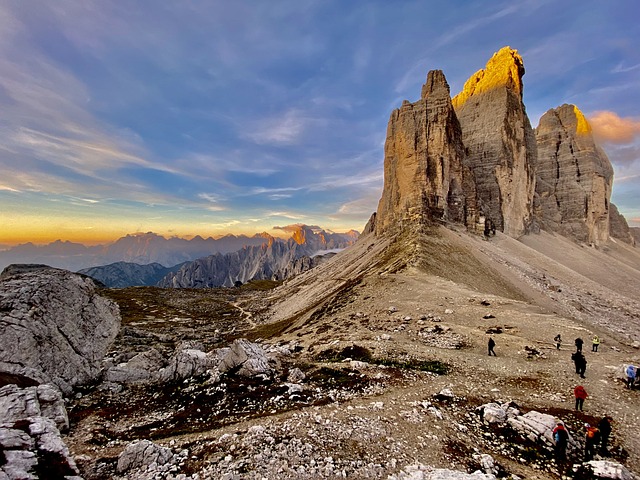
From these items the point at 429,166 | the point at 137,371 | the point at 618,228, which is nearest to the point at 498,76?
the point at 429,166

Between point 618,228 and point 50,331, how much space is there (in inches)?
10664

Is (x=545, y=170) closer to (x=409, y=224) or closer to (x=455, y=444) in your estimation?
(x=409, y=224)

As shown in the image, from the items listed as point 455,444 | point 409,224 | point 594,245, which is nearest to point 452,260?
point 409,224

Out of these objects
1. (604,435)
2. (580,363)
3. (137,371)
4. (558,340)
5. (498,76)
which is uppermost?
(498,76)

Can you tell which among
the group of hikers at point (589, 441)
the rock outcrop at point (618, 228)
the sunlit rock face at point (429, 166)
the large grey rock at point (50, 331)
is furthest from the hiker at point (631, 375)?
the rock outcrop at point (618, 228)

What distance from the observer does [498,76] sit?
138625 mm

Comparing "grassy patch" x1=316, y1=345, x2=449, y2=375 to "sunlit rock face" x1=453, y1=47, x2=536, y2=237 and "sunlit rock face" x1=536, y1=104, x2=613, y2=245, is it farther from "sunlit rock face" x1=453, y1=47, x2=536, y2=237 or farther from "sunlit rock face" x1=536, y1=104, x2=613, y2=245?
"sunlit rock face" x1=536, y1=104, x2=613, y2=245

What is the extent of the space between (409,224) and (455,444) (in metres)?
82.7

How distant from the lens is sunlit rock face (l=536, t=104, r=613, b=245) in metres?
156

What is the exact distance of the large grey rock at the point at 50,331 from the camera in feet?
67.4

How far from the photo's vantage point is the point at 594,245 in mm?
156125

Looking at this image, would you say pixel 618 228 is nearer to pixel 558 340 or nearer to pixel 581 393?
pixel 558 340

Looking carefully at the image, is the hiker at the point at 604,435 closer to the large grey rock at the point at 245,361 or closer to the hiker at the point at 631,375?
the hiker at the point at 631,375

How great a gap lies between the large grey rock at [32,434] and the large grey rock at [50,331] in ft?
9.75
